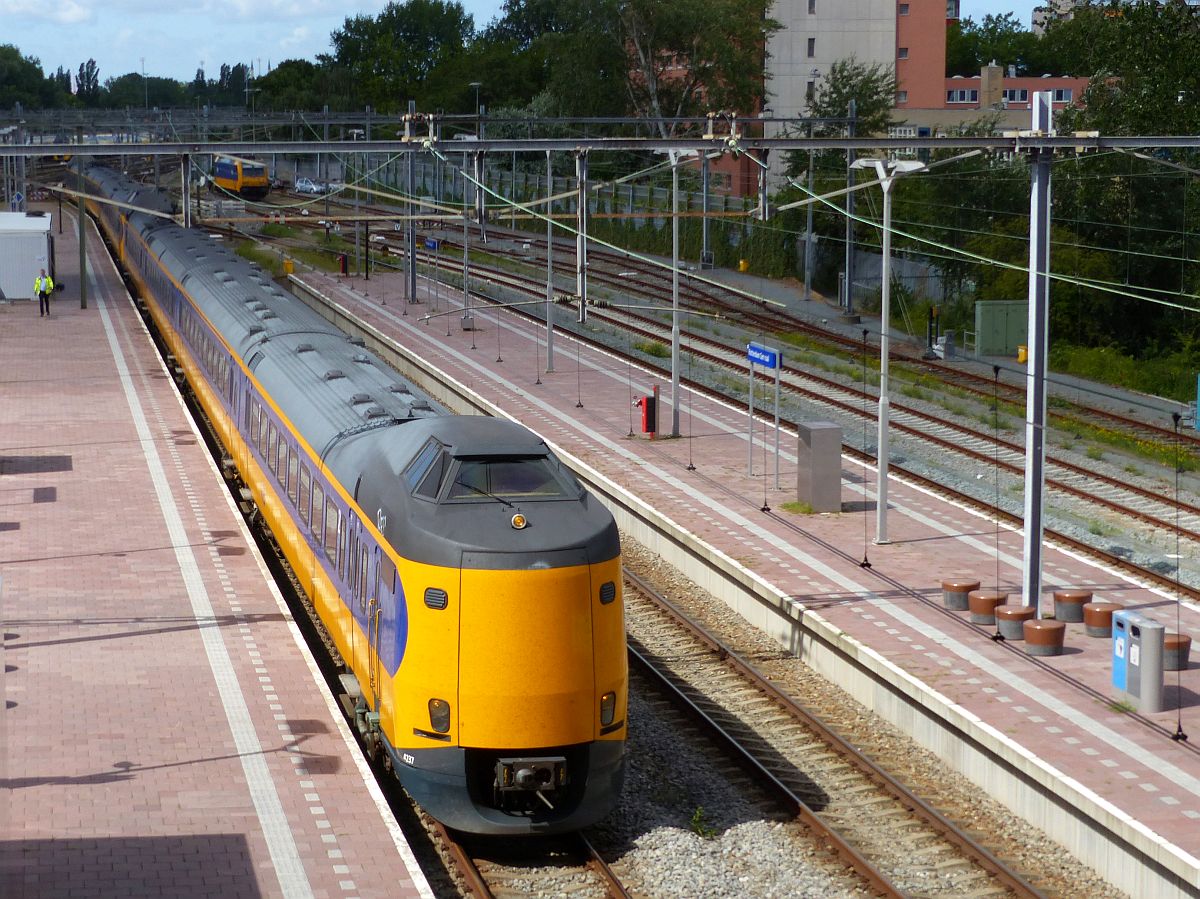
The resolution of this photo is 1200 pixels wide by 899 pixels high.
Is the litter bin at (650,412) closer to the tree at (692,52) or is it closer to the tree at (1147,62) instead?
the tree at (1147,62)

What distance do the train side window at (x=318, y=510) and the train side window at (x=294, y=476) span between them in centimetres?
117

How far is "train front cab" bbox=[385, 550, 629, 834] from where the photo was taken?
11.4 meters

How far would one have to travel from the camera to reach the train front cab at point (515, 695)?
11352 mm

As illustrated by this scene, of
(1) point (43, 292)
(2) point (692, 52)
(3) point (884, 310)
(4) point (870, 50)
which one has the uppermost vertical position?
(4) point (870, 50)

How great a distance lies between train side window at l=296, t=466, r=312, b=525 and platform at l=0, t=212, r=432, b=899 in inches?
53.8

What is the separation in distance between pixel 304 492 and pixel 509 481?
16.2ft

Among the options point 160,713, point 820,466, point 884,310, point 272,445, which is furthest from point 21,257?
point 160,713

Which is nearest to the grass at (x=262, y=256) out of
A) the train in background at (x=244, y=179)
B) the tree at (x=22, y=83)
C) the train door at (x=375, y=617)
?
the train in background at (x=244, y=179)

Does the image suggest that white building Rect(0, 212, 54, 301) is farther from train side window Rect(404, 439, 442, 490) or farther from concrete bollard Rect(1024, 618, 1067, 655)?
concrete bollard Rect(1024, 618, 1067, 655)

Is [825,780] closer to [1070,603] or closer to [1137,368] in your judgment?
[1070,603]

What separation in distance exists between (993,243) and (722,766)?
34.1 m

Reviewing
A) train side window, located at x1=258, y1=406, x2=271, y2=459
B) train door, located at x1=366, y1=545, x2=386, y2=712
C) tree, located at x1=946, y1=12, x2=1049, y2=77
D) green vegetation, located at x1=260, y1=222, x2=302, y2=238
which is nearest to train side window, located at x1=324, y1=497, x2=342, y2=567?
train door, located at x1=366, y1=545, x2=386, y2=712

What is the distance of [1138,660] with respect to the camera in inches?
567

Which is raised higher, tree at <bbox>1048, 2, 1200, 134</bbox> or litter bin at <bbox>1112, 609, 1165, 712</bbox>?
tree at <bbox>1048, 2, 1200, 134</bbox>
